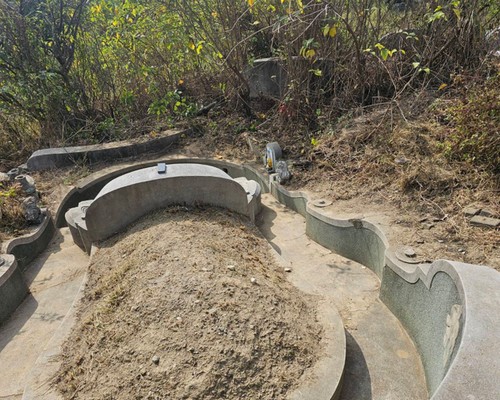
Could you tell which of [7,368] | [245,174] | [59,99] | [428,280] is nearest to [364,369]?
[428,280]

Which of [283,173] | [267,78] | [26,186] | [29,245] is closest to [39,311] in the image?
[29,245]

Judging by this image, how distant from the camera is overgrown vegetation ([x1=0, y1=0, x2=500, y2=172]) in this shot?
17.8 ft

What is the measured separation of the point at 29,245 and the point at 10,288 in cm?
96

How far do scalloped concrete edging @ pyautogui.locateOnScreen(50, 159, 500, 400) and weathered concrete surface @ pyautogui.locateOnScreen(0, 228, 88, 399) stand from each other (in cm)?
258

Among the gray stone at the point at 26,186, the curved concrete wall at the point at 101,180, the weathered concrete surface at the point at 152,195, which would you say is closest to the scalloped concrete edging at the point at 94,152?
the curved concrete wall at the point at 101,180

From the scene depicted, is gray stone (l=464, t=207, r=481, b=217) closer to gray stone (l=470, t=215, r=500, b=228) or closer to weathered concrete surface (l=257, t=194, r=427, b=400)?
gray stone (l=470, t=215, r=500, b=228)

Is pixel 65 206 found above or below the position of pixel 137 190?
below

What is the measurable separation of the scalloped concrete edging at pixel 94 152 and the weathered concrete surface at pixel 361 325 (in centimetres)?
378

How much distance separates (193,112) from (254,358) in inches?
261

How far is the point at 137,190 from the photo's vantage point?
393 centimetres

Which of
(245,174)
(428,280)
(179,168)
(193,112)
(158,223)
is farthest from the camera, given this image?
(193,112)

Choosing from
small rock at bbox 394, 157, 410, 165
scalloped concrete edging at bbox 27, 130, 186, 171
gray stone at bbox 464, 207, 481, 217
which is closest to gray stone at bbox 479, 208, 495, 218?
gray stone at bbox 464, 207, 481, 217

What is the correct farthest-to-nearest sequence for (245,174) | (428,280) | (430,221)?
(245,174)
(430,221)
(428,280)

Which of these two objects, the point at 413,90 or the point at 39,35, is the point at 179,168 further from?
the point at 39,35
